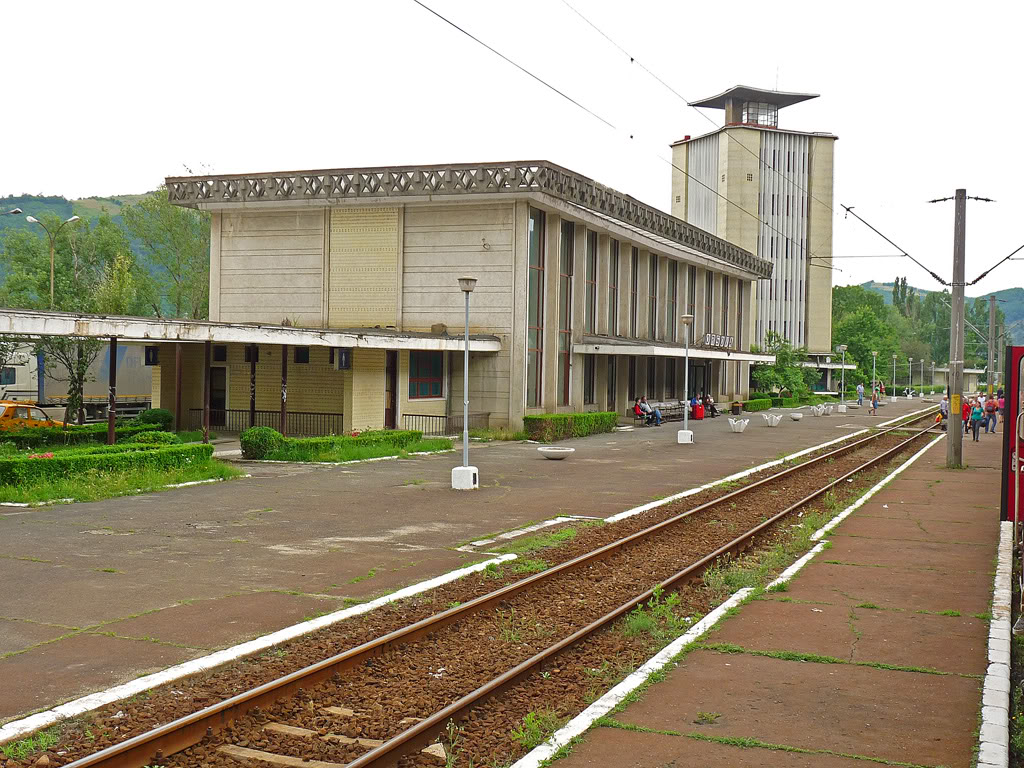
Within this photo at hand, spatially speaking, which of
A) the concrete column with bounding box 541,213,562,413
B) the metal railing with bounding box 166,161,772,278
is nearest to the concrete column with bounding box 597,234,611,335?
the metal railing with bounding box 166,161,772,278

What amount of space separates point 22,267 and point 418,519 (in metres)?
61.7

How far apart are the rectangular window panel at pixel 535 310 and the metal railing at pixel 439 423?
252 cm

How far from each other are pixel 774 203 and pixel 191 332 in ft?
308

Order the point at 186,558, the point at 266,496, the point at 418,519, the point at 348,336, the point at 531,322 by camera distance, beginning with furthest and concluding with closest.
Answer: the point at 531,322 → the point at 348,336 → the point at 266,496 → the point at 418,519 → the point at 186,558

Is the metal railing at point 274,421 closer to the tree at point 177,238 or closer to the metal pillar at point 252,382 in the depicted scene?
the metal pillar at point 252,382

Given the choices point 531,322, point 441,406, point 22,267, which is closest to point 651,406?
point 531,322

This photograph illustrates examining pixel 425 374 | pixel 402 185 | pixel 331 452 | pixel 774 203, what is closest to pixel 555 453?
pixel 331 452

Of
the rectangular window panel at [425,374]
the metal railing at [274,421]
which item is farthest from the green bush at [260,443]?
the rectangular window panel at [425,374]

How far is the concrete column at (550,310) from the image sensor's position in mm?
40188

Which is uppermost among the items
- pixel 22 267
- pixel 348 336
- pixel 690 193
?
pixel 690 193

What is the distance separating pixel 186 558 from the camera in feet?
41.8

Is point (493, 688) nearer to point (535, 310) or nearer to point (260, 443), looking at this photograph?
point (260, 443)

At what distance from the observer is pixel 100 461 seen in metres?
19.8

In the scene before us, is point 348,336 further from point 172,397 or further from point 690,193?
point 690,193
